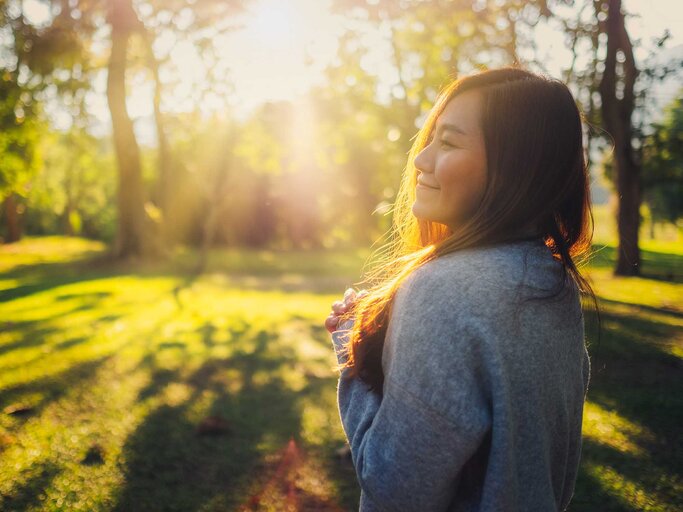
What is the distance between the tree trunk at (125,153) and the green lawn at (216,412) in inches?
325

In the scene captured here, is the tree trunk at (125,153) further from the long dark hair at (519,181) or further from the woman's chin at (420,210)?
the long dark hair at (519,181)

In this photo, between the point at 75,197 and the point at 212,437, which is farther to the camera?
the point at 75,197

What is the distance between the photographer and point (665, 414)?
4.23 metres

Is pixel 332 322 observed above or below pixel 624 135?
below

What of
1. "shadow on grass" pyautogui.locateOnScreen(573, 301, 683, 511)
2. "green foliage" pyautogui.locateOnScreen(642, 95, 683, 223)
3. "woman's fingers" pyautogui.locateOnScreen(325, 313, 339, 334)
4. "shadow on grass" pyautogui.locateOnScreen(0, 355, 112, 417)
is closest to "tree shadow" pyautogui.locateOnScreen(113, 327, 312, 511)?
"shadow on grass" pyautogui.locateOnScreen(0, 355, 112, 417)

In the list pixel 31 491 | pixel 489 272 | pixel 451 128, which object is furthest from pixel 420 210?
pixel 31 491

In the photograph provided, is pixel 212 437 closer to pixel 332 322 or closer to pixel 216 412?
pixel 216 412

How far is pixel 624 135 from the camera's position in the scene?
12234 mm

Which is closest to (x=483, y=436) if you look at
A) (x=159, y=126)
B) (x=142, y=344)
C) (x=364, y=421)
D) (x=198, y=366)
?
(x=364, y=421)

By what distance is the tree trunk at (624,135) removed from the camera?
10.7 meters

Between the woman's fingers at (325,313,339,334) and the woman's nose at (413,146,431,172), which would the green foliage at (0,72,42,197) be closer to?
the woman's fingers at (325,313,339,334)

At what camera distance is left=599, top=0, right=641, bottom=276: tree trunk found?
10.7m

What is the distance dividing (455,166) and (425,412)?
0.74 metres

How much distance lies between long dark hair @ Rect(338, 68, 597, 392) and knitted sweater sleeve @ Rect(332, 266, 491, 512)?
8.3 inches
